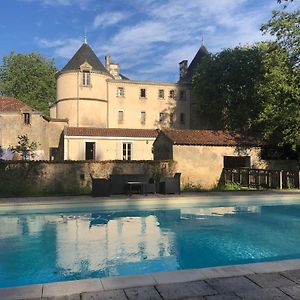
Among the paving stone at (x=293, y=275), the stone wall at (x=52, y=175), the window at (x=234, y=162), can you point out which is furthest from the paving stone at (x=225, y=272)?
the window at (x=234, y=162)

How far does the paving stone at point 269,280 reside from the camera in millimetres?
4763

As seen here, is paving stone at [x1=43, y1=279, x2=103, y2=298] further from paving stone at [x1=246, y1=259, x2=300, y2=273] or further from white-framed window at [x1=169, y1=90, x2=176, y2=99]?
white-framed window at [x1=169, y1=90, x2=176, y2=99]

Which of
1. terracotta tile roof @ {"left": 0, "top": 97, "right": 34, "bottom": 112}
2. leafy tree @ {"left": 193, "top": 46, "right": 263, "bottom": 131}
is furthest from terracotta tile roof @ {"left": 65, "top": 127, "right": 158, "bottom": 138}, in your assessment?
leafy tree @ {"left": 193, "top": 46, "right": 263, "bottom": 131}

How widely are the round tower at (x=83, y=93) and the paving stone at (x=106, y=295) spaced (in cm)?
4090

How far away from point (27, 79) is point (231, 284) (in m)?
57.8

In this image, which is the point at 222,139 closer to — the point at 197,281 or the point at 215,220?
the point at 215,220

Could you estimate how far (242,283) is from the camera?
4.81 meters

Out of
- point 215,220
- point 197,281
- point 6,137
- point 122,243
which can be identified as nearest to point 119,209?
point 215,220

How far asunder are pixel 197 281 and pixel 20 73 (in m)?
57.5

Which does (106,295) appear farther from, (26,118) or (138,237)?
(26,118)

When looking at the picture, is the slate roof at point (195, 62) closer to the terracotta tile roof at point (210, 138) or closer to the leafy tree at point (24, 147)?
the leafy tree at point (24, 147)

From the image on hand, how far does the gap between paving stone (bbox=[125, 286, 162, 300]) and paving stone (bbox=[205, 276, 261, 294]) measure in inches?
30.3

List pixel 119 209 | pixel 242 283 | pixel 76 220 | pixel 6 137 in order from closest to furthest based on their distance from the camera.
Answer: pixel 242 283, pixel 76 220, pixel 119 209, pixel 6 137

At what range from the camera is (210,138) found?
22188mm
